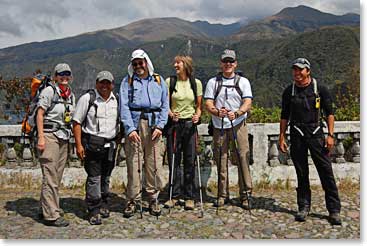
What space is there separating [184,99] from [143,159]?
108 cm

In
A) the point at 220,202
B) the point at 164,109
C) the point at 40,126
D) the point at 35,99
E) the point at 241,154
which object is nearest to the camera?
the point at 40,126

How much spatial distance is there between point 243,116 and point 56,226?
309 centimetres

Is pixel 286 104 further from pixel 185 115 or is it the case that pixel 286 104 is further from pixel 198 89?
pixel 185 115

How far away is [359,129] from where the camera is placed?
7.23 meters

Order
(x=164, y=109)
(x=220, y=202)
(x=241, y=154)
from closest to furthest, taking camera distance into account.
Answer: (x=164, y=109), (x=241, y=154), (x=220, y=202)

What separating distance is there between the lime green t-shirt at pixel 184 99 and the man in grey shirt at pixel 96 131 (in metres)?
0.90

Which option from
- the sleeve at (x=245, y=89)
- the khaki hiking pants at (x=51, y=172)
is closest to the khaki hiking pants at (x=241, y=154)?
the sleeve at (x=245, y=89)

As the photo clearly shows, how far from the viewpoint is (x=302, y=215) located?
5.59 m

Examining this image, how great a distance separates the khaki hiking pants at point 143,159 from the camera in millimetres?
5672

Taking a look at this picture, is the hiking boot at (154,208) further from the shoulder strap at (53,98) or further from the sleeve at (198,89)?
the shoulder strap at (53,98)

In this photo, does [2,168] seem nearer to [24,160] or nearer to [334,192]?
[24,160]

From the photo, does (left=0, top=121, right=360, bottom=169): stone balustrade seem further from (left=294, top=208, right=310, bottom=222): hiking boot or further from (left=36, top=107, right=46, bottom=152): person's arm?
(left=36, top=107, right=46, bottom=152): person's arm

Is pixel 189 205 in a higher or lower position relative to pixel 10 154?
lower

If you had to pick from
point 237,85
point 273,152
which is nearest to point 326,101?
point 237,85
